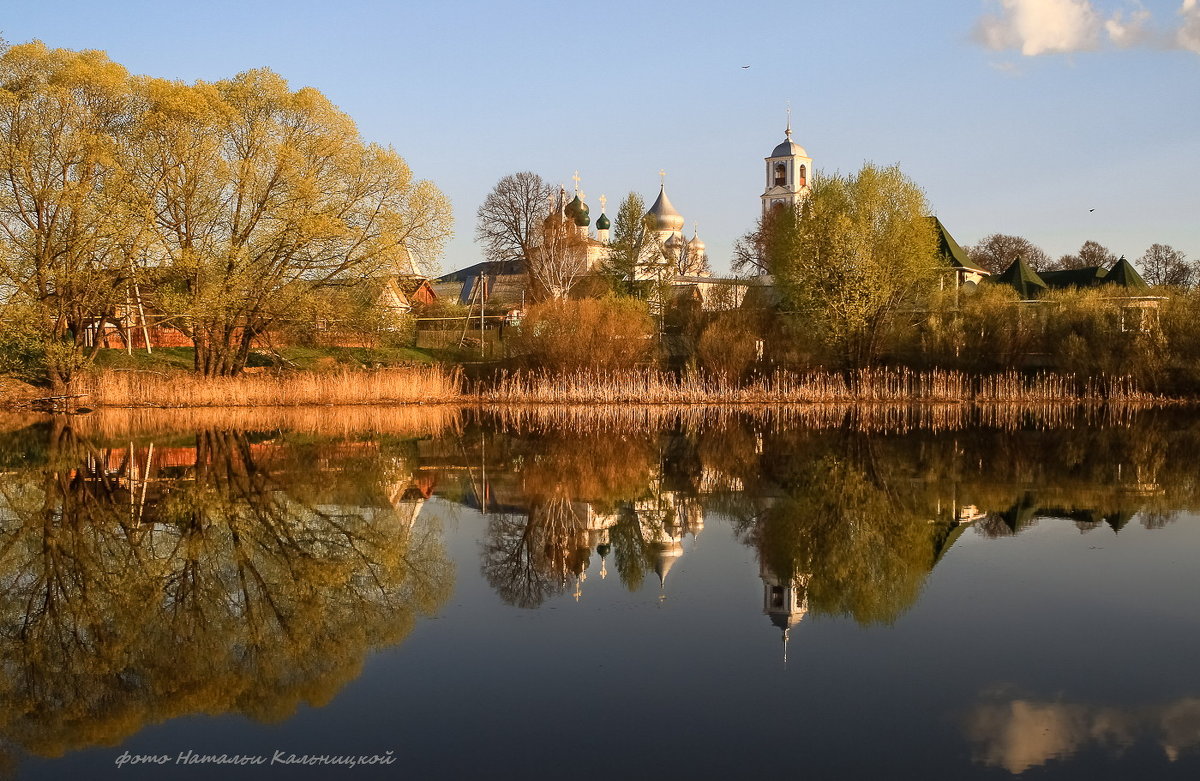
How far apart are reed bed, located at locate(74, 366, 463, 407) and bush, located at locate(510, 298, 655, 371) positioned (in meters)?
4.32

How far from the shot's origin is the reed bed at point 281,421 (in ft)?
65.9

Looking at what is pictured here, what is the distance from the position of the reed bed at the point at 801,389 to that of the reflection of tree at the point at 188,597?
15532 millimetres

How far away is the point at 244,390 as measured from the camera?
85.2 feet

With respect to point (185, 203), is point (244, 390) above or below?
below

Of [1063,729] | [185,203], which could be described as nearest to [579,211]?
[185,203]

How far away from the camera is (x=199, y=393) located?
83.8 feet

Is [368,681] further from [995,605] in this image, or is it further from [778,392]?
[778,392]

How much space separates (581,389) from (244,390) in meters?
8.35

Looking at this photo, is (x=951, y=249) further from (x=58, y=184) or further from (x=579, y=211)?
(x=58, y=184)

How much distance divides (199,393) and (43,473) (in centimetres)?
1202

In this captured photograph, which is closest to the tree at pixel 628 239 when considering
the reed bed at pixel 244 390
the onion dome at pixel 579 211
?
the onion dome at pixel 579 211

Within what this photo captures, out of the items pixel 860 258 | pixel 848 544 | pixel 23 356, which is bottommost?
pixel 848 544

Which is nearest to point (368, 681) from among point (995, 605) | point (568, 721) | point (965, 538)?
point (568, 721)

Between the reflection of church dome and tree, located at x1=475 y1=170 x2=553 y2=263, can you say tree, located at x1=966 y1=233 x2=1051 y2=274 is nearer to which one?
tree, located at x1=475 y1=170 x2=553 y2=263
